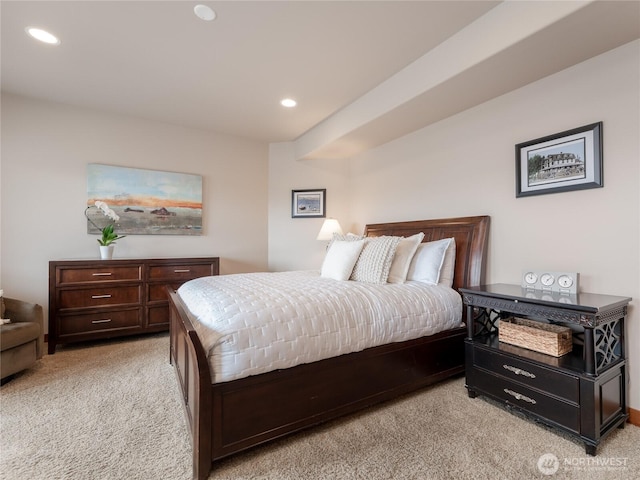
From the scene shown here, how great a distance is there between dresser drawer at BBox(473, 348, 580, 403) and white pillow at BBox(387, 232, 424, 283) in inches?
30.1

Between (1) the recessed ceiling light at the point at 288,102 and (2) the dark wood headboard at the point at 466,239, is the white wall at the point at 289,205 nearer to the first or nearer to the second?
(1) the recessed ceiling light at the point at 288,102

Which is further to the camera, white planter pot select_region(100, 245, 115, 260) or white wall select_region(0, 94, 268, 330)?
white planter pot select_region(100, 245, 115, 260)

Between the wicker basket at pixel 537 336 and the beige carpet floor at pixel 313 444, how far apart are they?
0.45m

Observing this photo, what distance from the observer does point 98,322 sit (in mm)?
3076

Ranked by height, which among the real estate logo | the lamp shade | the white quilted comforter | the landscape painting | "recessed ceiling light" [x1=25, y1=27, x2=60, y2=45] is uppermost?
"recessed ceiling light" [x1=25, y1=27, x2=60, y2=45]

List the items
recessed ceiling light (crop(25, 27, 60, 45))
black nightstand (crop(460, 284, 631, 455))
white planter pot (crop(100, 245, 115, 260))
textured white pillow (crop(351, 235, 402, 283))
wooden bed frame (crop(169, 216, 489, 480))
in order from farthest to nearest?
1. white planter pot (crop(100, 245, 115, 260))
2. textured white pillow (crop(351, 235, 402, 283))
3. recessed ceiling light (crop(25, 27, 60, 45))
4. black nightstand (crop(460, 284, 631, 455))
5. wooden bed frame (crop(169, 216, 489, 480))

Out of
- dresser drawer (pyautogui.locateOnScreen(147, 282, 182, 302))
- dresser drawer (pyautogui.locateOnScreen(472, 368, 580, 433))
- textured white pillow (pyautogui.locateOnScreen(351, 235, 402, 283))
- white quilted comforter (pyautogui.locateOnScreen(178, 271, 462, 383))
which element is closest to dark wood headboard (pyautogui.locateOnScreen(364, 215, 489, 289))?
white quilted comforter (pyautogui.locateOnScreen(178, 271, 462, 383))

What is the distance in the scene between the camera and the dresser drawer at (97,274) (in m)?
2.94

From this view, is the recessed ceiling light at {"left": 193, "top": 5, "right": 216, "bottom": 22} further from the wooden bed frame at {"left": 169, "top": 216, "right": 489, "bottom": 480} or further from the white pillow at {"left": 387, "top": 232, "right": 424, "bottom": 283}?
the white pillow at {"left": 387, "top": 232, "right": 424, "bottom": 283}

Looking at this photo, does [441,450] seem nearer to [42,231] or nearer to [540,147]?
[540,147]

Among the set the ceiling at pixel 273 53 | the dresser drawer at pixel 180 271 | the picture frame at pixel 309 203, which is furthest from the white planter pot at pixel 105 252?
the picture frame at pixel 309 203

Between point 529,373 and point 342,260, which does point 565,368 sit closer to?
point 529,373

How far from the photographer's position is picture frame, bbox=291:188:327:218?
443 centimetres

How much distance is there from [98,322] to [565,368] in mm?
3919
